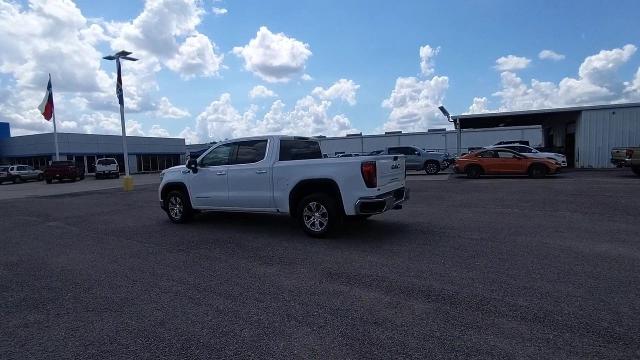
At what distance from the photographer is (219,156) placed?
809 centimetres

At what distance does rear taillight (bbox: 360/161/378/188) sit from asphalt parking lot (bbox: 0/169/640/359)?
1.08 m

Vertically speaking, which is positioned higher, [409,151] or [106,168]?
[409,151]

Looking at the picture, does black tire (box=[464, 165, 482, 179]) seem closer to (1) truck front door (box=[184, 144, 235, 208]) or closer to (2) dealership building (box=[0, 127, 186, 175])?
(1) truck front door (box=[184, 144, 235, 208])

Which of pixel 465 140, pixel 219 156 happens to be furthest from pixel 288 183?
pixel 465 140

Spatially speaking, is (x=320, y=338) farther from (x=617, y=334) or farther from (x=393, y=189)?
(x=393, y=189)

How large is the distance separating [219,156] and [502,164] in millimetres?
15576

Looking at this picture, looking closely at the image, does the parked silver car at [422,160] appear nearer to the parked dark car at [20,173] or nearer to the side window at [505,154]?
the side window at [505,154]

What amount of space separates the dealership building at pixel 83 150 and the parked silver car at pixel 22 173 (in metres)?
4.05

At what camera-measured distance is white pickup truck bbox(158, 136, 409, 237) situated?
20.9 ft

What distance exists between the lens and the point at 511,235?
6703 millimetres

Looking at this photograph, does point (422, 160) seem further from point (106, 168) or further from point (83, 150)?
point (83, 150)

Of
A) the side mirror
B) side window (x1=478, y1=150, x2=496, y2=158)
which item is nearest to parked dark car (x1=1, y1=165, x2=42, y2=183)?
the side mirror

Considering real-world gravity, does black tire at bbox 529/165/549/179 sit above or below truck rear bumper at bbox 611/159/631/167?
below

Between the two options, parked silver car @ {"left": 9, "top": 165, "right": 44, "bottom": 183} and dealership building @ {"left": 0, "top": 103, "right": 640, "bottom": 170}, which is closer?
dealership building @ {"left": 0, "top": 103, "right": 640, "bottom": 170}
